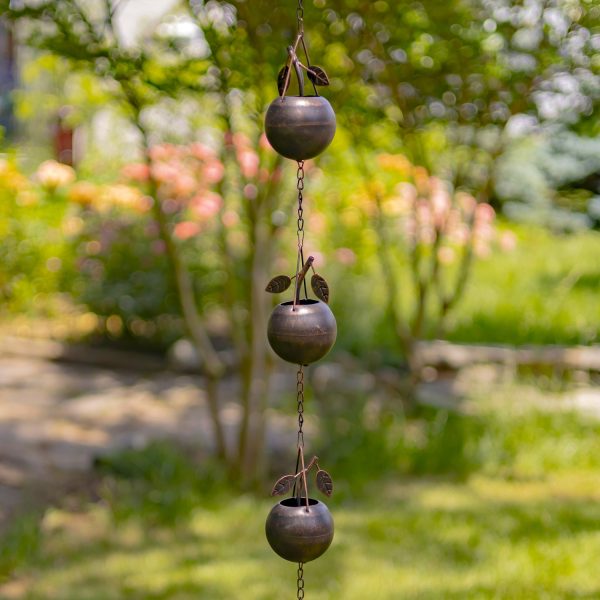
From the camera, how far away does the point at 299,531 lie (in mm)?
1835

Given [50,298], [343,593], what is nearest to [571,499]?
[343,593]

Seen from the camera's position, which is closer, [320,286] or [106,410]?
[320,286]

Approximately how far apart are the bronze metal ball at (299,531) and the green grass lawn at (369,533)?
162 centimetres

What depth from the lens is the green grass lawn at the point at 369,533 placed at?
348cm

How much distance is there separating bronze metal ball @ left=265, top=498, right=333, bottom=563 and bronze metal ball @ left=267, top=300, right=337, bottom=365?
0.99 ft

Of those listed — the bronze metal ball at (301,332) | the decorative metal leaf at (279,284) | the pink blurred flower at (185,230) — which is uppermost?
the pink blurred flower at (185,230)

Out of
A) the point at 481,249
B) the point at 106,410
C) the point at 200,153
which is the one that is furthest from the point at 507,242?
the point at 106,410

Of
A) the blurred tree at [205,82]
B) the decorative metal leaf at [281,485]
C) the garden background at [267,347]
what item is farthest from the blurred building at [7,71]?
the decorative metal leaf at [281,485]

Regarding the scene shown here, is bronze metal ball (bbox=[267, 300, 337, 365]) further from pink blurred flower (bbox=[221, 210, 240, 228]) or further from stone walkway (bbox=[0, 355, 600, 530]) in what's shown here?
pink blurred flower (bbox=[221, 210, 240, 228])

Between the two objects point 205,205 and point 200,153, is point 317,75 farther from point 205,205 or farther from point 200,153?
point 205,205

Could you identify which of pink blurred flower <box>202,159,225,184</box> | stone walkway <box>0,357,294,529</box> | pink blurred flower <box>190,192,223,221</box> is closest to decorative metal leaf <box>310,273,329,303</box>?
stone walkway <box>0,357,294,529</box>

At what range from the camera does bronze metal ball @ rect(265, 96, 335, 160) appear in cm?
174

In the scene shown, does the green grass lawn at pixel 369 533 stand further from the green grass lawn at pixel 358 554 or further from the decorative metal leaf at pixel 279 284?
the decorative metal leaf at pixel 279 284

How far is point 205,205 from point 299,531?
17.3ft
